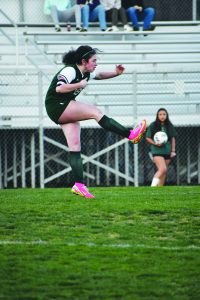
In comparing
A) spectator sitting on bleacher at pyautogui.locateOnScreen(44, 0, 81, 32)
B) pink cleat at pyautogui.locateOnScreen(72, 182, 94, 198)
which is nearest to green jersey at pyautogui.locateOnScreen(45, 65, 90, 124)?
pink cleat at pyautogui.locateOnScreen(72, 182, 94, 198)

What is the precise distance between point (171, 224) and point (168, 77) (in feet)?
33.7

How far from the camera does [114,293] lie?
643 centimetres

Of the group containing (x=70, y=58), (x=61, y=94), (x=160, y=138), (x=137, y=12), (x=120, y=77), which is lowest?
(x=160, y=138)

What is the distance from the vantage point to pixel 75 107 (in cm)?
1076

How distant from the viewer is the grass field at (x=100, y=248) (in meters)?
6.60

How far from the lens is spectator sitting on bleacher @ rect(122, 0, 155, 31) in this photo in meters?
20.8

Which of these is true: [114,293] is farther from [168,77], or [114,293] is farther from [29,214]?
[168,77]

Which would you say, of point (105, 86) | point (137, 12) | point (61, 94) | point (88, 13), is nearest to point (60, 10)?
point (88, 13)

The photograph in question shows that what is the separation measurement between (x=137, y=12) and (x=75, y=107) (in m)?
10.7

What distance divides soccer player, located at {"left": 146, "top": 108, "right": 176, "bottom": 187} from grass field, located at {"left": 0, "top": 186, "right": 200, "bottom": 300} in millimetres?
4978

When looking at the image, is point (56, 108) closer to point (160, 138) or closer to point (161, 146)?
point (160, 138)

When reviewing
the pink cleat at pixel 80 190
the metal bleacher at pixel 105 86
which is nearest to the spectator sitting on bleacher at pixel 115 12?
the metal bleacher at pixel 105 86

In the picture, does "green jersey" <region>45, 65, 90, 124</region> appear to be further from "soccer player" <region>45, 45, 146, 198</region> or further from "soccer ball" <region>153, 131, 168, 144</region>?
"soccer ball" <region>153, 131, 168, 144</region>

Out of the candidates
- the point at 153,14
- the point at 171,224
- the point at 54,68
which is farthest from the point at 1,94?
the point at 171,224
